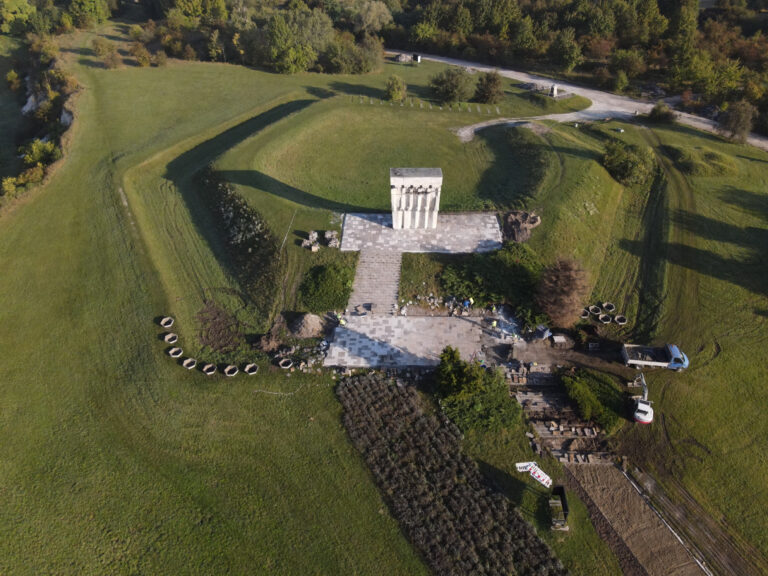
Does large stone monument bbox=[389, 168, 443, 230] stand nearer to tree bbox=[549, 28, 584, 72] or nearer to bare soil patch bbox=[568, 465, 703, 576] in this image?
bare soil patch bbox=[568, 465, 703, 576]

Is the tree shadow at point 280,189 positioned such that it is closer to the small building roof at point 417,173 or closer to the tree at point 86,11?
the small building roof at point 417,173

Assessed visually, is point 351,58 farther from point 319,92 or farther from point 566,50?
point 566,50

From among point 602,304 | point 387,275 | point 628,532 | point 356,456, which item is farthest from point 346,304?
point 628,532

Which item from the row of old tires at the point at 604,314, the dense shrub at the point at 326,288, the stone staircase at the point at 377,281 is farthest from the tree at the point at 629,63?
the dense shrub at the point at 326,288

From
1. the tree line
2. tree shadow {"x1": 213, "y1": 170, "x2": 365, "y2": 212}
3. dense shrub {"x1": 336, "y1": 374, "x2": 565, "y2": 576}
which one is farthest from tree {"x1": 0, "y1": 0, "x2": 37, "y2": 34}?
dense shrub {"x1": 336, "y1": 374, "x2": 565, "y2": 576}

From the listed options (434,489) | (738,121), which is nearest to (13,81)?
(434,489)

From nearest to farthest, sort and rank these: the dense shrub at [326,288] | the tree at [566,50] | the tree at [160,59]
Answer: the dense shrub at [326,288] < the tree at [566,50] < the tree at [160,59]
